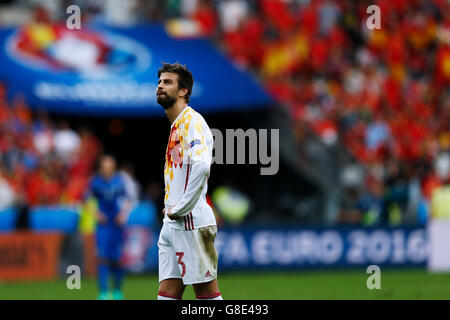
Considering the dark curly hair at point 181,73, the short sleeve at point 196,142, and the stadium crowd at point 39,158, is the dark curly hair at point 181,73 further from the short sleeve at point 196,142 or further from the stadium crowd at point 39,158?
the stadium crowd at point 39,158

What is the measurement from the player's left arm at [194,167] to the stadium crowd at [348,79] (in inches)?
513

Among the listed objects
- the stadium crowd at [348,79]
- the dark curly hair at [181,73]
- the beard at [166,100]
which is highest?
the stadium crowd at [348,79]

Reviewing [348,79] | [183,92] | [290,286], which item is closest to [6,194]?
[290,286]

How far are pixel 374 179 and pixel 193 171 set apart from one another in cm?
1504

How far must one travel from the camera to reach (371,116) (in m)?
23.8

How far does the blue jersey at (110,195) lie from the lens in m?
13.3

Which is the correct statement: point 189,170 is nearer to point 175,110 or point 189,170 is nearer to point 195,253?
point 175,110

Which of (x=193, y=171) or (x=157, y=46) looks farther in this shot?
(x=157, y=46)

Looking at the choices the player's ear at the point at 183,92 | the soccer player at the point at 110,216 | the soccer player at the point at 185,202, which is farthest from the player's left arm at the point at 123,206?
the player's ear at the point at 183,92

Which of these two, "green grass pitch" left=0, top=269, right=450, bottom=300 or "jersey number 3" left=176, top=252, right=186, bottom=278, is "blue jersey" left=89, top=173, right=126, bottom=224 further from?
"jersey number 3" left=176, top=252, right=186, bottom=278

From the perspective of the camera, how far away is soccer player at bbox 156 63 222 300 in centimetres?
697

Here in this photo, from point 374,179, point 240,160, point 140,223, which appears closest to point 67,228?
point 140,223
